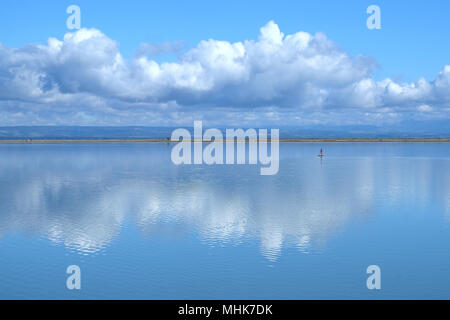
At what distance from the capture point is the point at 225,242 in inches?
928

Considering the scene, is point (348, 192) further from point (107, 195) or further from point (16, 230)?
point (16, 230)

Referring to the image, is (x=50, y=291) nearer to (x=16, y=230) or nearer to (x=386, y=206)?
(x=16, y=230)

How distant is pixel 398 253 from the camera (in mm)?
21891

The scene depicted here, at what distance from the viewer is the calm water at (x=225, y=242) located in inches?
690

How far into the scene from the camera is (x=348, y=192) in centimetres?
4206

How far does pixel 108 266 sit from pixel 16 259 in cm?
456

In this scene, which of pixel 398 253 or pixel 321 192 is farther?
pixel 321 192

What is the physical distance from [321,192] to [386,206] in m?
8.25

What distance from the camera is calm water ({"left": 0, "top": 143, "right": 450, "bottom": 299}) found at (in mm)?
17531

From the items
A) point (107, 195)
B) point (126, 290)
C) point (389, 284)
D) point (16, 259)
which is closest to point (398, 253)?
point (389, 284)
